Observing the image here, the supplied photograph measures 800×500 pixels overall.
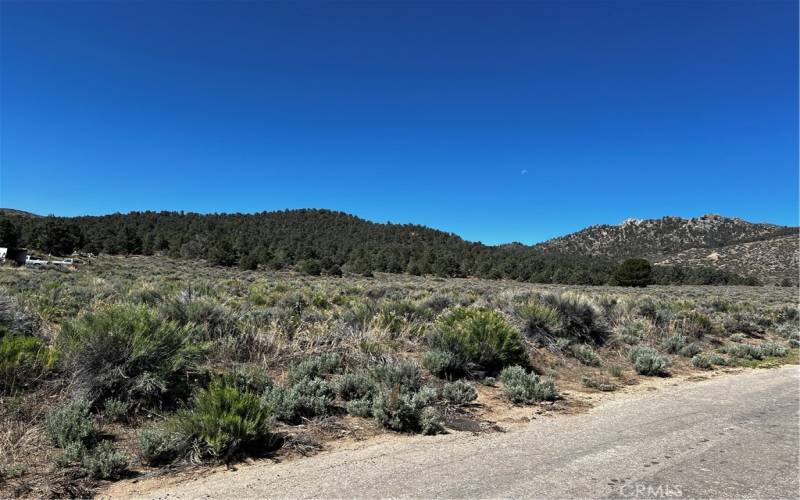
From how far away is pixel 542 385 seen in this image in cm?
626

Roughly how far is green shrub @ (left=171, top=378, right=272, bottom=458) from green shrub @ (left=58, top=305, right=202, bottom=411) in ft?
3.10

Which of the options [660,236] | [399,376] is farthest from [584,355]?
[660,236]

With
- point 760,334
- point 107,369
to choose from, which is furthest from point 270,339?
point 760,334

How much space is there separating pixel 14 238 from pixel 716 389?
83.1 m

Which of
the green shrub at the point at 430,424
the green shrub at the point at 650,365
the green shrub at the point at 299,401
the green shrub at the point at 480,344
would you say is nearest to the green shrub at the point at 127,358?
the green shrub at the point at 299,401

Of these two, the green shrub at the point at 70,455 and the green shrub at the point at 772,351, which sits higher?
the green shrub at the point at 772,351

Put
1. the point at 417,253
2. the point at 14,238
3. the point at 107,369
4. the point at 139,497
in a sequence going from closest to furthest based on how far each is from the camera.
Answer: the point at 139,497 < the point at 107,369 < the point at 14,238 < the point at 417,253

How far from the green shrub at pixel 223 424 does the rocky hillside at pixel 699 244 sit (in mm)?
77763

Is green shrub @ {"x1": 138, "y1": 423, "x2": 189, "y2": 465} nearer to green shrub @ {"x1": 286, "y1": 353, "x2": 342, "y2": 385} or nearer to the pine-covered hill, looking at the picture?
green shrub @ {"x1": 286, "y1": 353, "x2": 342, "y2": 385}

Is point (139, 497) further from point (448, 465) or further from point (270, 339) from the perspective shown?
point (270, 339)

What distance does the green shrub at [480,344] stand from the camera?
23.7 feet

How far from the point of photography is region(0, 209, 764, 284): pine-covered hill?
212ft

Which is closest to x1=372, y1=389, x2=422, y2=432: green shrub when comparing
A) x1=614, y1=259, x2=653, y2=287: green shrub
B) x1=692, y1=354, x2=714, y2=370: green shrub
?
x1=692, y1=354, x2=714, y2=370: green shrub

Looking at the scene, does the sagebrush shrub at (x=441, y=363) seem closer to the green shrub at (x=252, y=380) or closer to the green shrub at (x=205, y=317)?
the green shrub at (x=252, y=380)
